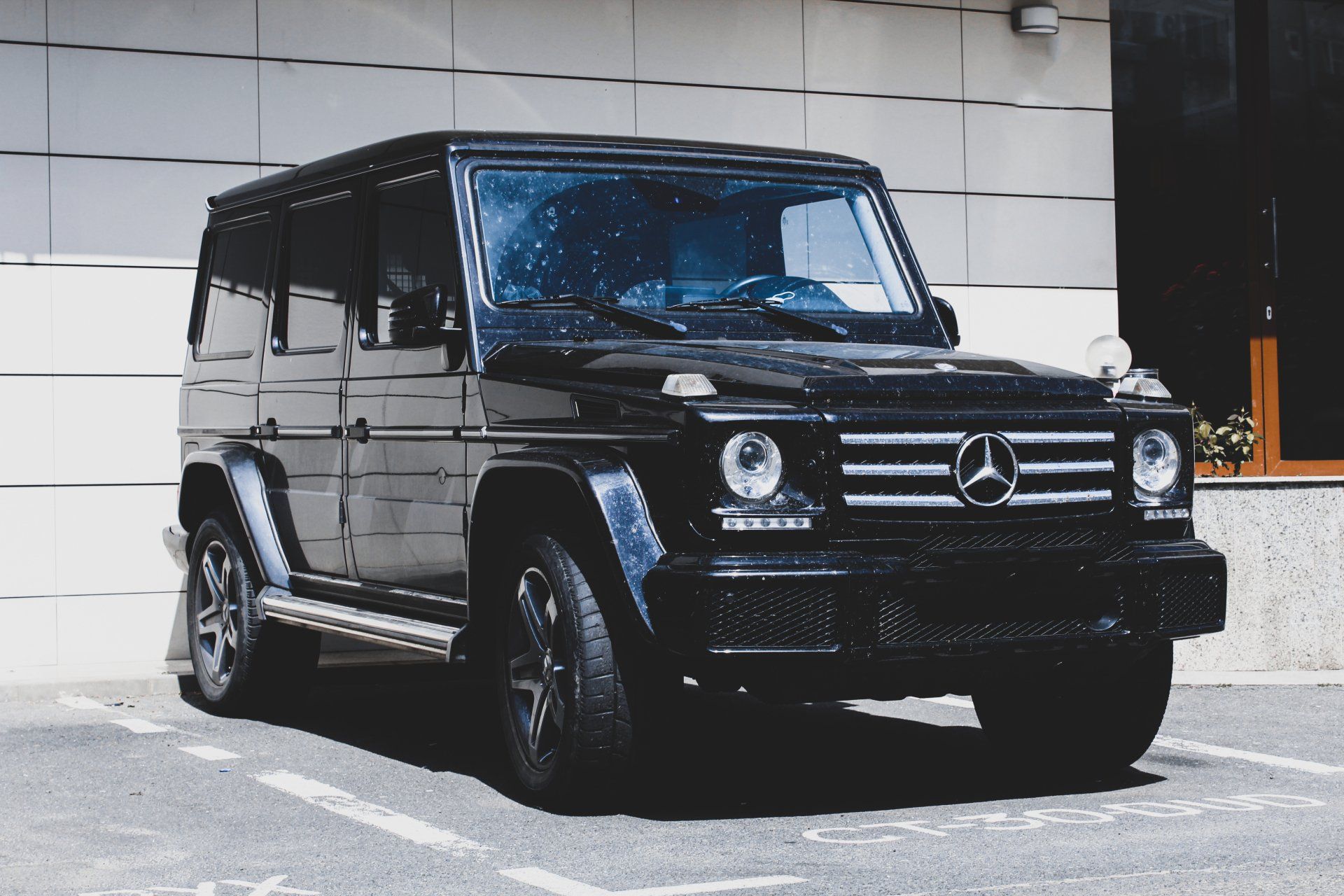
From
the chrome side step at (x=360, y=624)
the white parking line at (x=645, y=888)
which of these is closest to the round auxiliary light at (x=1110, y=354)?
the chrome side step at (x=360, y=624)

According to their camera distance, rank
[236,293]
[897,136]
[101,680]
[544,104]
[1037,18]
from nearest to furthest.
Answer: [236,293] < [101,680] < [544,104] < [897,136] < [1037,18]

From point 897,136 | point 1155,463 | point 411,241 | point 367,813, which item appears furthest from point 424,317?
point 897,136

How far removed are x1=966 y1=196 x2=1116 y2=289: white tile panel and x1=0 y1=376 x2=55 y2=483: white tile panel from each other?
5.60 meters

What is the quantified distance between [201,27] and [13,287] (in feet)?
5.80

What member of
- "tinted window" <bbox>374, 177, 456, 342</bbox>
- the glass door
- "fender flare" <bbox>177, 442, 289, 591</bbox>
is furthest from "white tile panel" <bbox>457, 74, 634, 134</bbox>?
the glass door

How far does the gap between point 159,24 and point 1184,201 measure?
6.50 m

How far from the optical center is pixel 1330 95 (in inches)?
494

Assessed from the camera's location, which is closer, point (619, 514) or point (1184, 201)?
point (619, 514)

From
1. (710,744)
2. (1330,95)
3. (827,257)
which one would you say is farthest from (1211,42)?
(710,744)

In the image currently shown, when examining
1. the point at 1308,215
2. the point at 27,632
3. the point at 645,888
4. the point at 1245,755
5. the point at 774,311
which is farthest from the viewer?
the point at 1308,215

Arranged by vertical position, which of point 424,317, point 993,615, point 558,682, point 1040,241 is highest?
point 1040,241

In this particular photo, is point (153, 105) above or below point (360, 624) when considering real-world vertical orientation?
above

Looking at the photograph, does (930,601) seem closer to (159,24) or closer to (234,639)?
(234,639)

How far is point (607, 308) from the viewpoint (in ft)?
20.7
